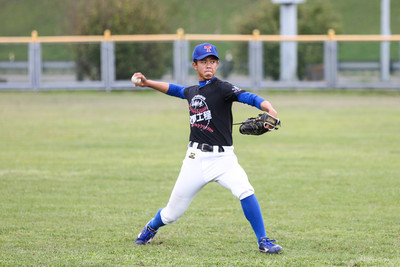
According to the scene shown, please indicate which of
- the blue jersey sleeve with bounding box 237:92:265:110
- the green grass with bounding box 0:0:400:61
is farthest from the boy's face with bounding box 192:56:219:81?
the green grass with bounding box 0:0:400:61

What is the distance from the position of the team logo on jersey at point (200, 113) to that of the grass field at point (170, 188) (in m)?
1.15

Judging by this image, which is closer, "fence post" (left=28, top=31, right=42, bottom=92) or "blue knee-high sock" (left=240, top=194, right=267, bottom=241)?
"blue knee-high sock" (left=240, top=194, right=267, bottom=241)

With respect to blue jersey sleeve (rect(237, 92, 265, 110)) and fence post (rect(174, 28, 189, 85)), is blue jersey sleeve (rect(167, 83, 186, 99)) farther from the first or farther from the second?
fence post (rect(174, 28, 189, 85))

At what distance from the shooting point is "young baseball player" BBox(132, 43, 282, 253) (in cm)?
546

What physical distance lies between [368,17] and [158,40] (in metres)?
44.8

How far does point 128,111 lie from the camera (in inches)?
776

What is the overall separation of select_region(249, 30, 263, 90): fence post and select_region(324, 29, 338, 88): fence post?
2.73 meters

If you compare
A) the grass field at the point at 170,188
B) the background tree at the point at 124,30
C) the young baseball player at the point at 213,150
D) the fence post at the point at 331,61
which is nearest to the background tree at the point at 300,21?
the fence post at the point at 331,61

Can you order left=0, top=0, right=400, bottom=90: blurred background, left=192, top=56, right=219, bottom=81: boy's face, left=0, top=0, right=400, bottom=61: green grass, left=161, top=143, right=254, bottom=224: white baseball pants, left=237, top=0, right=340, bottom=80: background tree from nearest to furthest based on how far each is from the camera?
left=161, top=143, right=254, bottom=224: white baseball pants → left=192, top=56, right=219, bottom=81: boy's face → left=0, top=0, right=400, bottom=90: blurred background → left=237, top=0, right=340, bottom=80: background tree → left=0, top=0, right=400, bottom=61: green grass

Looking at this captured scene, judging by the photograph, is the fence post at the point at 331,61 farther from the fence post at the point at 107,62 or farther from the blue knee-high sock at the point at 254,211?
the blue knee-high sock at the point at 254,211

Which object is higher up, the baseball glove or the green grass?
the green grass

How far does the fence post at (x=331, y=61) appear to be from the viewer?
85.9 feet

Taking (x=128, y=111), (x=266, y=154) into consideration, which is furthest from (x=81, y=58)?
(x=266, y=154)

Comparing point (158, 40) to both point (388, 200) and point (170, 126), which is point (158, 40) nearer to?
point (170, 126)
